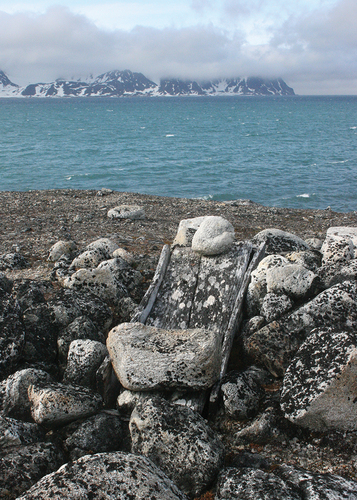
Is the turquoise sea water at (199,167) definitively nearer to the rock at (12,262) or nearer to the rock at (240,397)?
the rock at (12,262)

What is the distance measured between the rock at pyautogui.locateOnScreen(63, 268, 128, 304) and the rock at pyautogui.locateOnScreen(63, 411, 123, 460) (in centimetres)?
316

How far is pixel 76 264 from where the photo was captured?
9195 millimetres

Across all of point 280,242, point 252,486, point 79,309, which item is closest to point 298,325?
point 252,486

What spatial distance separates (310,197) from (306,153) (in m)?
23.7

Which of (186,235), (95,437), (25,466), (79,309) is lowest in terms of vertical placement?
(95,437)

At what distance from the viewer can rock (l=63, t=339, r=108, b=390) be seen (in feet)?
18.9

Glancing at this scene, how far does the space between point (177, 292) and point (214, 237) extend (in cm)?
121

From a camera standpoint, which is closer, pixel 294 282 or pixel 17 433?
pixel 17 433

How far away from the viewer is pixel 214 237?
734 centimetres

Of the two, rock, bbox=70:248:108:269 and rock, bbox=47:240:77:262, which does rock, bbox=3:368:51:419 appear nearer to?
rock, bbox=70:248:108:269

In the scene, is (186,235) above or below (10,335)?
above

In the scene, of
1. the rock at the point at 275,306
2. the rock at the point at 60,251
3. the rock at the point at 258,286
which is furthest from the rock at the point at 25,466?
the rock at the point at 60,251

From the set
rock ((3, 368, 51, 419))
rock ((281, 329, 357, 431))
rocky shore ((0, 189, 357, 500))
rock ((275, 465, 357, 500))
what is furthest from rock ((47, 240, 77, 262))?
rock ((275, 465, 357, 500))

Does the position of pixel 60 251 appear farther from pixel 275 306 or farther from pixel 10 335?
pixel 275 306
